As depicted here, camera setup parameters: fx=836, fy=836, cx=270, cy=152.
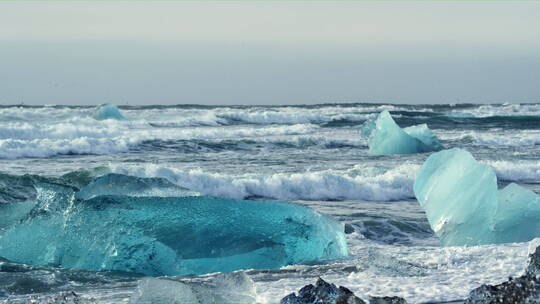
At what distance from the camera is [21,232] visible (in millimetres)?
6508

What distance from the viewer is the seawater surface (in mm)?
5289

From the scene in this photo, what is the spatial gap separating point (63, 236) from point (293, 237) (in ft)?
5.80

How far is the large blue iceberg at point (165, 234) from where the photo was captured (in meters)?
6.12

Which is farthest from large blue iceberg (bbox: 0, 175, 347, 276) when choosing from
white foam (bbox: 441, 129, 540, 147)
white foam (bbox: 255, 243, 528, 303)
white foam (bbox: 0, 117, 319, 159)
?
white foam (bbox: 441, 129, 540, 147)

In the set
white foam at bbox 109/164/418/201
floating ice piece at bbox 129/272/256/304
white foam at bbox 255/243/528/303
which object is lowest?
white foam at bbox 109/164/418/201

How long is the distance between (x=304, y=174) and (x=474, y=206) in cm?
646

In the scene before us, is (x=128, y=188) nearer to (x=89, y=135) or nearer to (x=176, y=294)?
(x=176, y=294)

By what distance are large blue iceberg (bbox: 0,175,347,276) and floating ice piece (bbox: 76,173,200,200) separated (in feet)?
0.48

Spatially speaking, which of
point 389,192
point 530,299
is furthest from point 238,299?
point 389,192

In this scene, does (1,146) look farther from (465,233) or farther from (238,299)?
(238,299)

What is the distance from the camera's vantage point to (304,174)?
13484mm

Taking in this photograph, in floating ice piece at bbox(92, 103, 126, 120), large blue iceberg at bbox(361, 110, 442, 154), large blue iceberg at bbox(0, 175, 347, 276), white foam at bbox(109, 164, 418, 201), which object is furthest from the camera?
floating ice piece at bbox(92, 103, 126, 120)

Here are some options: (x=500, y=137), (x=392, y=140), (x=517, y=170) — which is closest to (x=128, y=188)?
(x=517, y=170)

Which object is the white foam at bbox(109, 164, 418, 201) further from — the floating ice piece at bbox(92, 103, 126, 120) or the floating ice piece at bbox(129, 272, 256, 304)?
the floating ice piece at bbox(92, 103, 126, 120)
